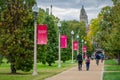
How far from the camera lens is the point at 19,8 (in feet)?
129

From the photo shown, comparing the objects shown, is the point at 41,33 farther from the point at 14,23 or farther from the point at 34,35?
the point at 14,23

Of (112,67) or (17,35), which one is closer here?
(17,35)

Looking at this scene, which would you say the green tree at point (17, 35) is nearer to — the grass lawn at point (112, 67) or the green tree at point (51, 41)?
the grass lawn at point (112, 67)

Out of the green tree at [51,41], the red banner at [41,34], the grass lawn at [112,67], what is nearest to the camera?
the red banner at [41,34]

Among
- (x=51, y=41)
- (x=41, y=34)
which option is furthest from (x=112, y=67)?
(x=41, y=34)

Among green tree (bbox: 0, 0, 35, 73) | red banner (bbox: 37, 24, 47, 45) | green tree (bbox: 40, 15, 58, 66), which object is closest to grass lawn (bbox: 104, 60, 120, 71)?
green tree (bbox: 40, 15, 58, 66)

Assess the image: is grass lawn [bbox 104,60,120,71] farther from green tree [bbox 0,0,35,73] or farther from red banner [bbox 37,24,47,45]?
red banner [bbox 37,24,47,45]

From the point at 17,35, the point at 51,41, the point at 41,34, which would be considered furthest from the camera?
the point at 51,41

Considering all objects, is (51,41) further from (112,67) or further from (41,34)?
(41,34)

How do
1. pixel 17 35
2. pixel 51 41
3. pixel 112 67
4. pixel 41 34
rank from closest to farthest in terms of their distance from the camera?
pixel 41 34 < pixel 17 35 < pixel 112 67 < pixel 51 41

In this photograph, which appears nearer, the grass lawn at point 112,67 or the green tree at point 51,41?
the grass lawn at point 112,67

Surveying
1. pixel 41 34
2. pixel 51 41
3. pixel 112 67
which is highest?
pixel 51 41

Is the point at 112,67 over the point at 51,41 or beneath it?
beneath

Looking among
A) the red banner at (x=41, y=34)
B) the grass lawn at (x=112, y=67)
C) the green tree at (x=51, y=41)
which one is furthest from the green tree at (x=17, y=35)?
the green tree at (x=51, y=41)
